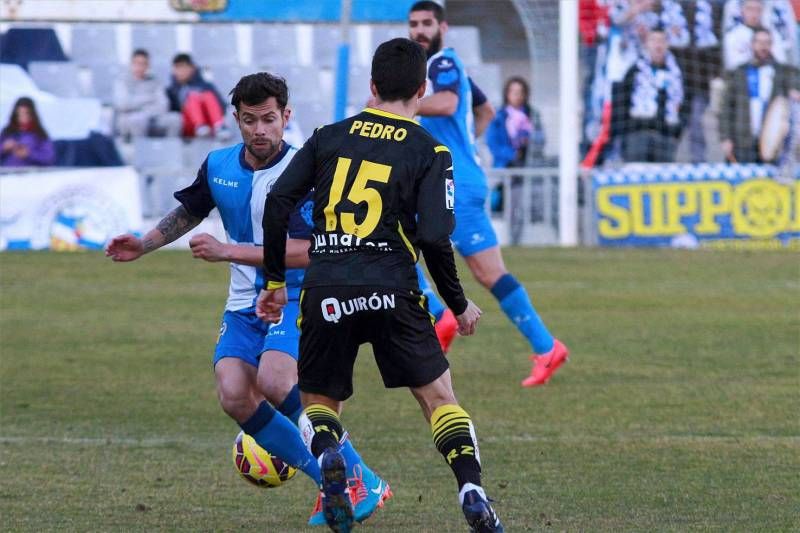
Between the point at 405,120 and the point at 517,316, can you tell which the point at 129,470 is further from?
the point at 517,316

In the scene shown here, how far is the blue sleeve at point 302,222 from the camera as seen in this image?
18.4 ft

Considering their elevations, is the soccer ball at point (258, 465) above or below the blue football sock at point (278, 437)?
below

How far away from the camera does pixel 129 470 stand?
21.9ft

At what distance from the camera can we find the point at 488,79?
71.8 feet

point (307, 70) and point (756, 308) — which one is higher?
point (307, 70)

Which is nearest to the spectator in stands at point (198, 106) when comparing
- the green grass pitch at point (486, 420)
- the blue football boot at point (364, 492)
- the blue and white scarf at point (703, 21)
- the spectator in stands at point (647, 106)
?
the spectator in stands at point (647, 106)

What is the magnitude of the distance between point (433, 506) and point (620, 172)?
14.6 m

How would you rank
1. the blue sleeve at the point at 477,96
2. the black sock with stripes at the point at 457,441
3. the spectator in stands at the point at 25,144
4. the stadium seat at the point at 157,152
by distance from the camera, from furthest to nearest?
the stadium seat at the point at 157,152
the spectator in stands at the point at 25,144
the blue sleeve at the point at 477,96
the black sock with stripes at the point at 457,441

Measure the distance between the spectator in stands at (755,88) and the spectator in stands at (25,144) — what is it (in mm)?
9248

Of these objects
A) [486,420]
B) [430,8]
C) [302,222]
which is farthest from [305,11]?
[302,222]

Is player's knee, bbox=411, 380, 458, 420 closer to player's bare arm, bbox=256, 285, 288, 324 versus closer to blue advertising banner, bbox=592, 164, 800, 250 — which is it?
player's bare arm, bbox=256, 285, 288, 324

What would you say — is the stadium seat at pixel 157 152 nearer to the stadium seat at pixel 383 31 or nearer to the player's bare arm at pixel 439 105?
the stadium seat at pixel 383 31

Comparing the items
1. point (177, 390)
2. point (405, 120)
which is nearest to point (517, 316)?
point (177, 390)

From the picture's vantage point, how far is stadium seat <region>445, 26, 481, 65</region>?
73.1ft
